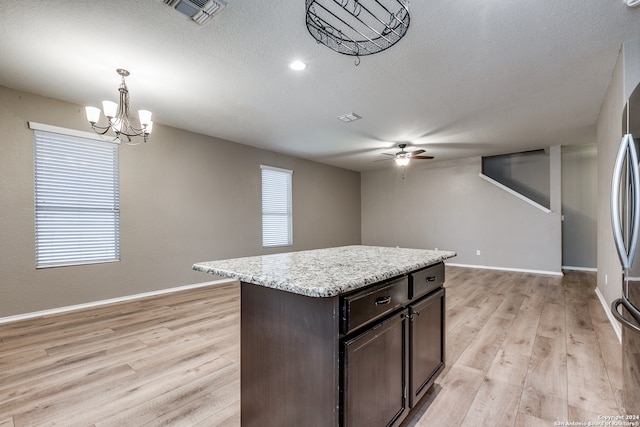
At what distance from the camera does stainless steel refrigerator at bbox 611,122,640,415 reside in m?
1.14

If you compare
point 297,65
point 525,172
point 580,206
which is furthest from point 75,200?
point 580,206

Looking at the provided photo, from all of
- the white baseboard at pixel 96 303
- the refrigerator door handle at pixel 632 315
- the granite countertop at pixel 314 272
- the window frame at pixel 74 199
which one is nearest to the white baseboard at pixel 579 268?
the refrigerator door handle at pixel 632 315

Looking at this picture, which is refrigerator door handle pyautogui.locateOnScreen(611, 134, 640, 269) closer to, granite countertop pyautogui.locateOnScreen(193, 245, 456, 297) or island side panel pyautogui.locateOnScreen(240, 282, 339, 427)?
granite countertop pyautogui.locateOnScreen(193, 245, 456, 297)

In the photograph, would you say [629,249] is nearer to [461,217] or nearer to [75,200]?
[75,200]

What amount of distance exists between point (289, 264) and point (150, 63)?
7.87 feet

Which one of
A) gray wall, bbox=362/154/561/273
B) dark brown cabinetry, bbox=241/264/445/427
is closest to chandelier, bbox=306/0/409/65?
dark brown cabinetry, bbox=241/264/445/427

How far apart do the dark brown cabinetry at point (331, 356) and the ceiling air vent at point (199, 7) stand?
5.96ft

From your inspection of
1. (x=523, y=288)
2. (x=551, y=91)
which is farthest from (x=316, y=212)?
(x=551, y=91)

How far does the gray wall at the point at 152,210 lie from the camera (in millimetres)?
3223

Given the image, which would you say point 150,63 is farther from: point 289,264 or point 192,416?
point 192,416

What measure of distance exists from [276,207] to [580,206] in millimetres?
6510

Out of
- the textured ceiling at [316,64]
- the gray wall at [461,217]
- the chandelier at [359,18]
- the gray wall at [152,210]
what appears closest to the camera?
the chandelier at [359,18]

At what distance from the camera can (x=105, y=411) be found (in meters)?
1.70

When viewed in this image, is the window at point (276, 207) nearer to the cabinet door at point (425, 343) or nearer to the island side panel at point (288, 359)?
the cabinet door at point (425, 343)
